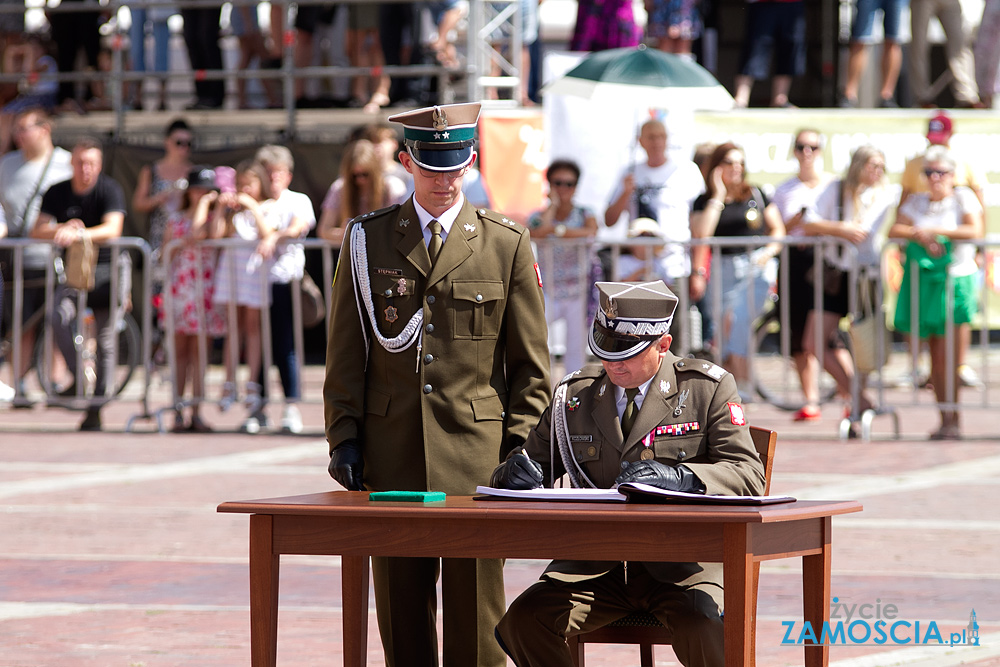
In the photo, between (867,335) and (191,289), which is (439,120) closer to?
(867,335)

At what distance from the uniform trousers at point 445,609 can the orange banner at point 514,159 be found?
10325 mm

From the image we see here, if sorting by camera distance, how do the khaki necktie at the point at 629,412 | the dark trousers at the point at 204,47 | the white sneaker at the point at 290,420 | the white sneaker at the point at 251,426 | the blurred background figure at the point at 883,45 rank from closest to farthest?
the khaki necktie at the point at 629,412
the white sneaker at the point at 290,420
the white sneaker at the point at 251,426
the blurred background figure at the point at 883,45
the dark trousers at the point at 204,47

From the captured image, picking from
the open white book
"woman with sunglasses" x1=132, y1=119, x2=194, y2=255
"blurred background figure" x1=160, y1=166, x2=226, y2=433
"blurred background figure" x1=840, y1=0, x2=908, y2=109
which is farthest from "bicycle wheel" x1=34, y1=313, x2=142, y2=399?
the open white book

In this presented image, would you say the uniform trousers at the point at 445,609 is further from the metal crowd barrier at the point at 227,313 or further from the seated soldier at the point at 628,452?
the metal crowd barrier at the point at 227,313

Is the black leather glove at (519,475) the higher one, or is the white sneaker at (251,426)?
the black leather glove at (519,475)

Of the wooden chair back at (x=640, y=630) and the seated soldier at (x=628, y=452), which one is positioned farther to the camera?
the wooden chair back at (x=640, y=630)

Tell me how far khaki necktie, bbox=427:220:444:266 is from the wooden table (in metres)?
0.90

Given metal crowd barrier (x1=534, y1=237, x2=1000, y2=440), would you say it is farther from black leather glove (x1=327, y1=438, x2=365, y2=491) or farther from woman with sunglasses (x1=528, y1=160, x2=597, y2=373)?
black leather glove (x1=327, y1=438, x2=365, y2=491)

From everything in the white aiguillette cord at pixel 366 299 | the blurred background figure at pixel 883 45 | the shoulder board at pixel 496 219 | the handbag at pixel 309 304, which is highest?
the blurred background figure at pixel 883 45

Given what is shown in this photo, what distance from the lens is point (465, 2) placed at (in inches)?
620

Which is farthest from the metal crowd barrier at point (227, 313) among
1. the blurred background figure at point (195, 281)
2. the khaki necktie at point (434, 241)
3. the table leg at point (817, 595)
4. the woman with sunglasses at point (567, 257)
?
the table leg at point (817, 595)

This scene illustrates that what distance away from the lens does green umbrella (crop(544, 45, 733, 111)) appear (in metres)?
12.5

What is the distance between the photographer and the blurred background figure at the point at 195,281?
1162cm

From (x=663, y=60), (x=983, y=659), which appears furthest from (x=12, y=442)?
(x=983, y=659)
